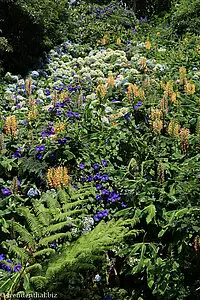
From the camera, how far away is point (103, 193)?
376 cm

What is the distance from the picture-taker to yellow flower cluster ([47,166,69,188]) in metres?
3.72

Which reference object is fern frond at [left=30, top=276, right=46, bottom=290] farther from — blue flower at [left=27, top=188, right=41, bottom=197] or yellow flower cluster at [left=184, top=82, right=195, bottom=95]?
yellow flower cluster at [left=184, top=82, right=195, bottom=95]

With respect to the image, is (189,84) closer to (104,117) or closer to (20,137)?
(104,117)

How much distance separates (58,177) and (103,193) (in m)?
0.43

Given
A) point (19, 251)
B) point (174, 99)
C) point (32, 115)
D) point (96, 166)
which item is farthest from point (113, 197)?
point (174, 99)

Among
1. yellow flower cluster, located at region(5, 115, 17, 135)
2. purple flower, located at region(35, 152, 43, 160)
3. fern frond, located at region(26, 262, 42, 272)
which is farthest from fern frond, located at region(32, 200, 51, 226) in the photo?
yellow flower cluster, located at region(5, 115, 17, 135)

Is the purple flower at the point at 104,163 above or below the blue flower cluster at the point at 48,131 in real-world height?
below

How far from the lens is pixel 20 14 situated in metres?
6.85

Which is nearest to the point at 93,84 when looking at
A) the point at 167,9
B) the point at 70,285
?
the point at 70,285

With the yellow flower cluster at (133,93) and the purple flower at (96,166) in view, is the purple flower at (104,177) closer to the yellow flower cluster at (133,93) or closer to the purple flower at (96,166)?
the purple flower at (96,166)

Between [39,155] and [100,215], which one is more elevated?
[39,155]

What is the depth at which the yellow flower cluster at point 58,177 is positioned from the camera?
147 inches

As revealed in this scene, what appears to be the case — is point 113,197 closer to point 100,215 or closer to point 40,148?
point 100,215

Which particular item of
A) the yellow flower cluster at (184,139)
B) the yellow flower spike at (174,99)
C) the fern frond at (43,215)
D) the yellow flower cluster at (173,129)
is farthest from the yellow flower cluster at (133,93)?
the fern frond at (43,215)
